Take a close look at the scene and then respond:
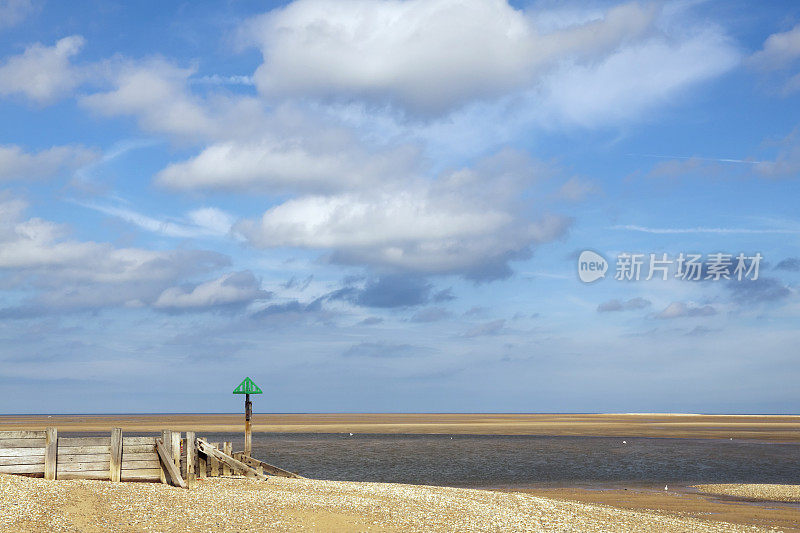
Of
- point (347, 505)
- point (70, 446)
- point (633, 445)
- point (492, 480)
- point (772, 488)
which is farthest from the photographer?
point (633, 445)

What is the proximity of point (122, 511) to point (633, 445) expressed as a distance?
213ft

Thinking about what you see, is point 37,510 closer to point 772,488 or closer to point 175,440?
point 175,440

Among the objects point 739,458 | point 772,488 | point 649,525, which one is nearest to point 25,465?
point 649,525

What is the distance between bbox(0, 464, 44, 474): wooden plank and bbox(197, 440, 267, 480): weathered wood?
6.02 m

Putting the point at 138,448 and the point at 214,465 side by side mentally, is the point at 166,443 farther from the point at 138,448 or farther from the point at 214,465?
the point at 214,465

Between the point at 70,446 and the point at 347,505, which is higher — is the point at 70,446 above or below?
above

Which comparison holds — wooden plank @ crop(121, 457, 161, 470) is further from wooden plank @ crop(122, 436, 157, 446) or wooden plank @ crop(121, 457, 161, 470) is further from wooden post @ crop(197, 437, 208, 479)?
wooden post @ crop(197, 437, 208, 479)

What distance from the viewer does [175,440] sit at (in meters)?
26.6

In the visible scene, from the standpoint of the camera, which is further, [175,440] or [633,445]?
[633,445]

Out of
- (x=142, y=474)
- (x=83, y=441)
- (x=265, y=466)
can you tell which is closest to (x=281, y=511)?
(x=142, y=474)

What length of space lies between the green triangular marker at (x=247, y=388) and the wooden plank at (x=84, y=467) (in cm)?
1065

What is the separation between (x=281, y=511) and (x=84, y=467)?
8574mm

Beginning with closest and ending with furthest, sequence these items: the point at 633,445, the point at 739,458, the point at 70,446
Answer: the point at 70,446
the point at 739,458
the point at 633,445

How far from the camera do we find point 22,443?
976 inches
